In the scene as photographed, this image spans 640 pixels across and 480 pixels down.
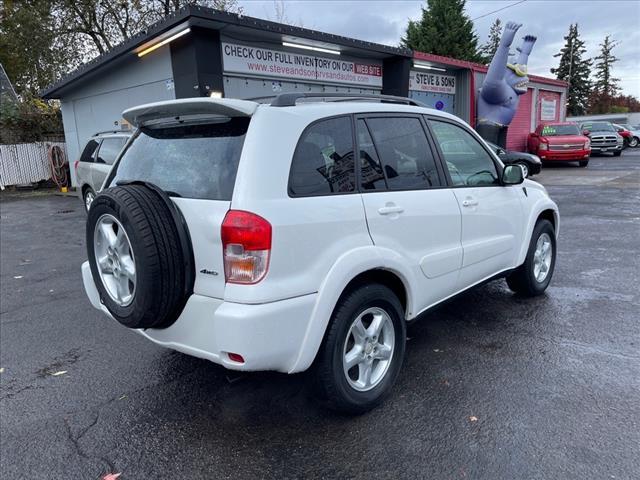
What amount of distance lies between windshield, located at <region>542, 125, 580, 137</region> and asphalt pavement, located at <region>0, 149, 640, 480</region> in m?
16.7

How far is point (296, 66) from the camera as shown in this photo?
41.1 feet

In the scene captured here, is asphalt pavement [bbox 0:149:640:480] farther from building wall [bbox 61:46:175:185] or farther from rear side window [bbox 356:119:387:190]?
building wall [bbox 61:46:175:185]

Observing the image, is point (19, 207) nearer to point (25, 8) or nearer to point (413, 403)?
point (413, 403)

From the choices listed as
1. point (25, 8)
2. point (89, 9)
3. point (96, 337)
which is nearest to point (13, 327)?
point (96, 337)

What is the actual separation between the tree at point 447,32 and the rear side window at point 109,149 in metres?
27.0

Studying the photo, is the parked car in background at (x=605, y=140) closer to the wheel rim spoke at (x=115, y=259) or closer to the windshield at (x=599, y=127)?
the windshield at (x=599, y=127)

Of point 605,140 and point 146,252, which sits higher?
point 605,140

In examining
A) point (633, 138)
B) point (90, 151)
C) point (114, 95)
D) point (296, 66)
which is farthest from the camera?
point (633, 138)

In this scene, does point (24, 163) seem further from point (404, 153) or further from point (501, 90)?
point (404, 153)

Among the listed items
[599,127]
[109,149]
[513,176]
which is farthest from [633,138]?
[513,176]

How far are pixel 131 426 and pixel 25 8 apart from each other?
27.4 m

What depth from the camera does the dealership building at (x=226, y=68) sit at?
1033 cm

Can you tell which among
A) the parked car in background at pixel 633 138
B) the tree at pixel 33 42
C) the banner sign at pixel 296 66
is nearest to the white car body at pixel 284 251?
the banner sign at pixel 296 66

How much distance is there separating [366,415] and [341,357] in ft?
1.54
